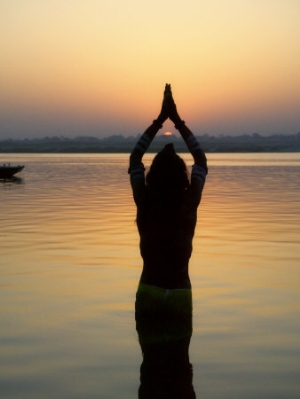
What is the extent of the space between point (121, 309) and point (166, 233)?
405 centimetres

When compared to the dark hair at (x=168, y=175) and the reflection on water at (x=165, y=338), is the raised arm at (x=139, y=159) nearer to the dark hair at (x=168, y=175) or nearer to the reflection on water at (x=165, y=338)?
the dark hair at (x=168, y=175)

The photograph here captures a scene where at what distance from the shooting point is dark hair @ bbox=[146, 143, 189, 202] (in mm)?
6527

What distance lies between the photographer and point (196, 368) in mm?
7570

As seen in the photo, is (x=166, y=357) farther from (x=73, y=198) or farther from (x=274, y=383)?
(x=73, y=198)

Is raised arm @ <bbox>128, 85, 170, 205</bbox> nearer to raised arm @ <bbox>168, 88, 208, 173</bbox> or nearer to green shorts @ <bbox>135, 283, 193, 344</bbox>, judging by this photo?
raised arm @ <bbox>168, 88, 208, 173</bbox>

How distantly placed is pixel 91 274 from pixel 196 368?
6035 millimetres

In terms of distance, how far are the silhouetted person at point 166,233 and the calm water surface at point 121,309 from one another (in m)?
0.46

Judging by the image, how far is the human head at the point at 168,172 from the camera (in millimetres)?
6527

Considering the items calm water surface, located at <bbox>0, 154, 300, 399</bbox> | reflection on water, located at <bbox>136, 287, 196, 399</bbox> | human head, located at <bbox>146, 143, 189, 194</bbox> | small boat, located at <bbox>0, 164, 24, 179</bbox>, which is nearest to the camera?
human head, located at <bbox>146, 143, 189, 194</bbox>

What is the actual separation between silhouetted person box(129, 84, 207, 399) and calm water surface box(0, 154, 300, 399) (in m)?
0.46

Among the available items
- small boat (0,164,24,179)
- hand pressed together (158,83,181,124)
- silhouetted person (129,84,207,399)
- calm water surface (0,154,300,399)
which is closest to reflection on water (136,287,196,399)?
silhouetted person (129,84,207,399)

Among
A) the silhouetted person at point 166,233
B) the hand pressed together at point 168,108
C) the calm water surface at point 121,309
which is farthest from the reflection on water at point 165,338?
the hand pressed together at point 168,108

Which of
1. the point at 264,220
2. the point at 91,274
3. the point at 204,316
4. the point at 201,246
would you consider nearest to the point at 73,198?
the point at 264,220

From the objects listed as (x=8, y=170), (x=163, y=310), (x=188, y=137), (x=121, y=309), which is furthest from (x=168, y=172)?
(x=8, y=170)
